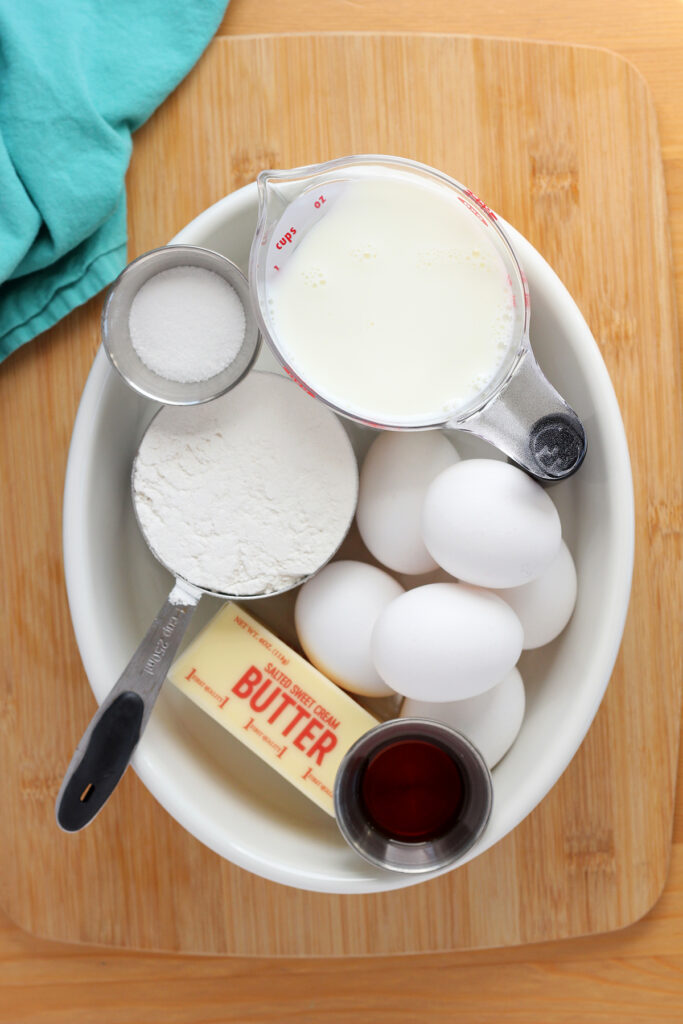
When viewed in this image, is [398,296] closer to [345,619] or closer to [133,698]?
[345,619]

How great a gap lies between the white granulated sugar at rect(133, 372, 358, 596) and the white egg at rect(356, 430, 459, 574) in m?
0.03

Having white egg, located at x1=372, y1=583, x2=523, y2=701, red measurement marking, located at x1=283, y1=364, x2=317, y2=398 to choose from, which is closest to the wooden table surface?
white egg, located at x1=372, y1=583, x2=523, y2=701

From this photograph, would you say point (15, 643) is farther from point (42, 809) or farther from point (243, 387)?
point (243, 387)

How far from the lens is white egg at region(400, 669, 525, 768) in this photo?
764 mm

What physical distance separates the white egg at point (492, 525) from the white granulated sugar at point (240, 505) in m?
0.11

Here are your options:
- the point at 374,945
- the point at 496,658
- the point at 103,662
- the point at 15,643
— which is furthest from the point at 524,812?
the point at 15,643

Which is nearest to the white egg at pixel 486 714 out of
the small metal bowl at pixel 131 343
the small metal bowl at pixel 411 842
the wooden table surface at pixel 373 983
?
the small metal bowl at pixel 411 842

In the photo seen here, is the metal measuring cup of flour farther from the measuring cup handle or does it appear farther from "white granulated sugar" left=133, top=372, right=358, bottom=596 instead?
the measuring cup handle

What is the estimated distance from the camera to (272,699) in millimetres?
783

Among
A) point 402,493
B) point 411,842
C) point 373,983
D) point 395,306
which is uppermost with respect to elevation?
point 395,306

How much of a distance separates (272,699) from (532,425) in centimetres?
34

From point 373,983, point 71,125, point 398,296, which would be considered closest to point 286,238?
point 398,296

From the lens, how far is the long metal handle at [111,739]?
0.70 m

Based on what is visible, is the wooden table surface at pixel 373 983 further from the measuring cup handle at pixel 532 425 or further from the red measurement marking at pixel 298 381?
the red measurement marking at pixel 298 381
